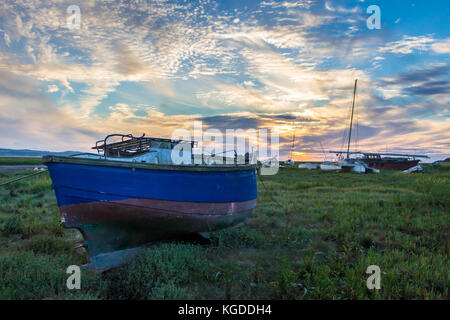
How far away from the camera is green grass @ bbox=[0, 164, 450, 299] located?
4996mm

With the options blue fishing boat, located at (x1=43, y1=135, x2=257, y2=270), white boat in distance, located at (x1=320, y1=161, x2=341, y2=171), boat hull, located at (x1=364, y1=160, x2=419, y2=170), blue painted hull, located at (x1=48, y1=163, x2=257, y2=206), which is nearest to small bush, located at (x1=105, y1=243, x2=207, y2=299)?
blue fishing boat, located at (x1=43, y1=135, x2=257, y2=270)

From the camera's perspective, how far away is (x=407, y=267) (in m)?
5.71

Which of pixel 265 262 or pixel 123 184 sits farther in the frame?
pixel 265 262

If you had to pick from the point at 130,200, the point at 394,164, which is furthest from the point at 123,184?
the point at 394,164

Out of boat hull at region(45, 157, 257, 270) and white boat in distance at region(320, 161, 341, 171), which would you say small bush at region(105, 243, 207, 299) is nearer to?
boat hull at region(45, 157, 257, 270)

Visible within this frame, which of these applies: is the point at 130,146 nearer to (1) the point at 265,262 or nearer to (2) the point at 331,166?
(1) the point at 265,262

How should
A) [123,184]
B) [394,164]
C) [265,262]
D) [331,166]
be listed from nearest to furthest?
[123,184]
[265,262]
[331,166]
[394,164]

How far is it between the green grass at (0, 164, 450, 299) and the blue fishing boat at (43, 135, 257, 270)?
0.56 meters

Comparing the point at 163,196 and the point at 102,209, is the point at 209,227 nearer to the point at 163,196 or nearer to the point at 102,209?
the point at 163,196

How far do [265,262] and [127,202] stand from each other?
12.1 ft

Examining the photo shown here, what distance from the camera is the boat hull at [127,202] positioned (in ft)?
20.3

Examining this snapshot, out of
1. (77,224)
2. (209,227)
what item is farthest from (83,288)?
(209,227)

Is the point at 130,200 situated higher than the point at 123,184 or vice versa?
the point at 123,184

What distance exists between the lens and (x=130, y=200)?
6402 millimetres
